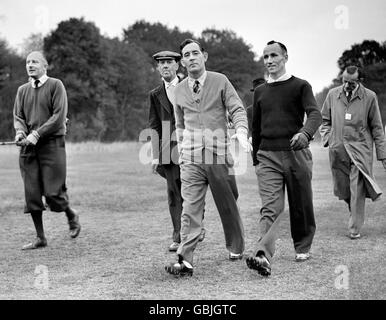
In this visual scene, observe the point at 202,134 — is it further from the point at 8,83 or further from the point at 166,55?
the point at 8,83

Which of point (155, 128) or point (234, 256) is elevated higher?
point (155, 128)

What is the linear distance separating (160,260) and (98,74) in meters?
55.7

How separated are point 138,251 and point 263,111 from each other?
7.96ft

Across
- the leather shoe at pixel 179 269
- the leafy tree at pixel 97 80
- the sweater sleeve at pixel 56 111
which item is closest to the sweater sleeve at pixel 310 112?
the leather shoe at pixel 179 269

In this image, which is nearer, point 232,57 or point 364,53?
point 364,53

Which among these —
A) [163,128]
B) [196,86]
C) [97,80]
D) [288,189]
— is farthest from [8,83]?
[288,189]

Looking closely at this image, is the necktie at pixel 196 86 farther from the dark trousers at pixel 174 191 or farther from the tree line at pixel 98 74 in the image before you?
the tree line at pixel 98 74

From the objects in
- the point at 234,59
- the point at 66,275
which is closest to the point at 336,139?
the point at 66,275

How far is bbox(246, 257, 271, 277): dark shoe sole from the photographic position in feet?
20.9

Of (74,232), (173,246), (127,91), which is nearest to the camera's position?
(173,246)

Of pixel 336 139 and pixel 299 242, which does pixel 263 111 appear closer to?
pixel 299 242

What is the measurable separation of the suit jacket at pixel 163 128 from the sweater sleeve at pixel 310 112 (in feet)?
6.91

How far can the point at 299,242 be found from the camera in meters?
7.32

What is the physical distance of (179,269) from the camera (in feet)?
21.5
